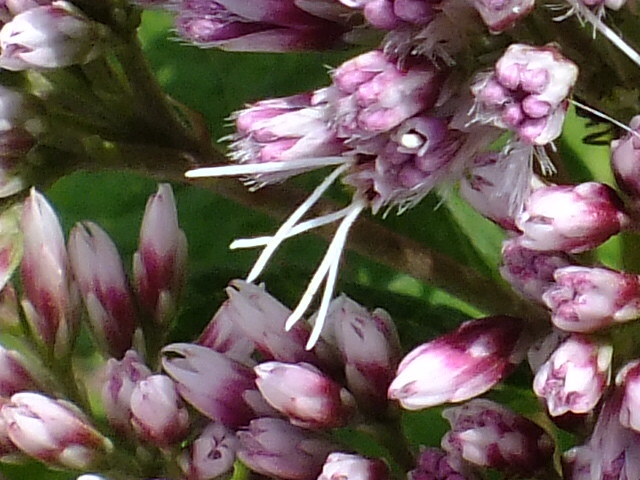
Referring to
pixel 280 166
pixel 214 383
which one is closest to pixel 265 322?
pixel 214 383

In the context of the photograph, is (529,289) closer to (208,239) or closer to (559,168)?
(559,168)

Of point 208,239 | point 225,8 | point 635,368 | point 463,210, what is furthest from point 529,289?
point 208,239

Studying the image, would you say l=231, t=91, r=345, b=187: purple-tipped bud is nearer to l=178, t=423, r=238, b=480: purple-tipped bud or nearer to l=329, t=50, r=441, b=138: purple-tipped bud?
l=329, t=50, r=441, b=138: purple-tipped bud

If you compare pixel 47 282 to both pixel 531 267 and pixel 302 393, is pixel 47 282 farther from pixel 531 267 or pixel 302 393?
pixel 531 267

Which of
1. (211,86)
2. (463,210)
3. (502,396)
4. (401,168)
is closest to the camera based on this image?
(401,168)

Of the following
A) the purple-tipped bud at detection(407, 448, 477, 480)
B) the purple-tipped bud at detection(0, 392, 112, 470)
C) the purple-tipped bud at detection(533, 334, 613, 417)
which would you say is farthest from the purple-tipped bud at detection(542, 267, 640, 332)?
the purple-tipped bud at detection(0, 392, 112, 470)

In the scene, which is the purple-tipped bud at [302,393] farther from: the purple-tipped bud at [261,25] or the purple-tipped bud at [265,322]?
the purple-tipped bud at [261,25]
